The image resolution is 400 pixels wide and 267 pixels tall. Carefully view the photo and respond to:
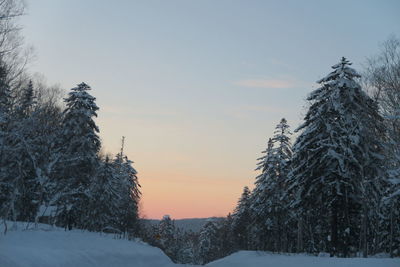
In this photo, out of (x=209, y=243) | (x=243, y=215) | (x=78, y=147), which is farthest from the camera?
(x=209, y=243)

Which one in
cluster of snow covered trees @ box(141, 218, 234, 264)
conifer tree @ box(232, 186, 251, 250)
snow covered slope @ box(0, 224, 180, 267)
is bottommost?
cluster of snow covered trees @ box(141, 218, 234, 264)

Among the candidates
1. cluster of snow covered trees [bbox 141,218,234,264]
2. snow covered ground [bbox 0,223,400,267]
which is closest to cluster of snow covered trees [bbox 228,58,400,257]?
snow covered ground [bbox 0,223,400,267]

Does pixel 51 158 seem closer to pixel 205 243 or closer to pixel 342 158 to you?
pixel 342 158

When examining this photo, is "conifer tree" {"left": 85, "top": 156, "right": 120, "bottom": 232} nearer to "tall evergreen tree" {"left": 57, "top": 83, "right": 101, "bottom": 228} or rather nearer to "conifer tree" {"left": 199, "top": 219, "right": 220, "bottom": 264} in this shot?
"tall evergreen tree" {"left": 57, "top": 83, "right": 101, "bottom": 228}

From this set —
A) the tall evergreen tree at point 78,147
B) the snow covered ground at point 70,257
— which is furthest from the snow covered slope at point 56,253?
the tall evergreen tree at point 78,147

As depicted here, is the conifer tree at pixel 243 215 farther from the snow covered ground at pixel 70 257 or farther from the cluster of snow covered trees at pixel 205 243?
the snow covered ground at pixel 70 257

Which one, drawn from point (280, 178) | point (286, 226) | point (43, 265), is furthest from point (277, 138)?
point (43, 265)

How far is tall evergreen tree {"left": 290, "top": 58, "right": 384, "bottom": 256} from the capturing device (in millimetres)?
24656

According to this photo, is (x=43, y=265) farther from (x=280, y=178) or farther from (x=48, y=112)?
(x=280, y=178)

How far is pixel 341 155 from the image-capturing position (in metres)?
24.3

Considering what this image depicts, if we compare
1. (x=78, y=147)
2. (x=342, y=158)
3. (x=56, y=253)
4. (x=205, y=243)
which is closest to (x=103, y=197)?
(x=78, y=147)

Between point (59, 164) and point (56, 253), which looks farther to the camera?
point (59, 164)

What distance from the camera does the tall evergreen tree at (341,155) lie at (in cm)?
2466

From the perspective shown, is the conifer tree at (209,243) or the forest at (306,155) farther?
the conifer tree at (209,243)
